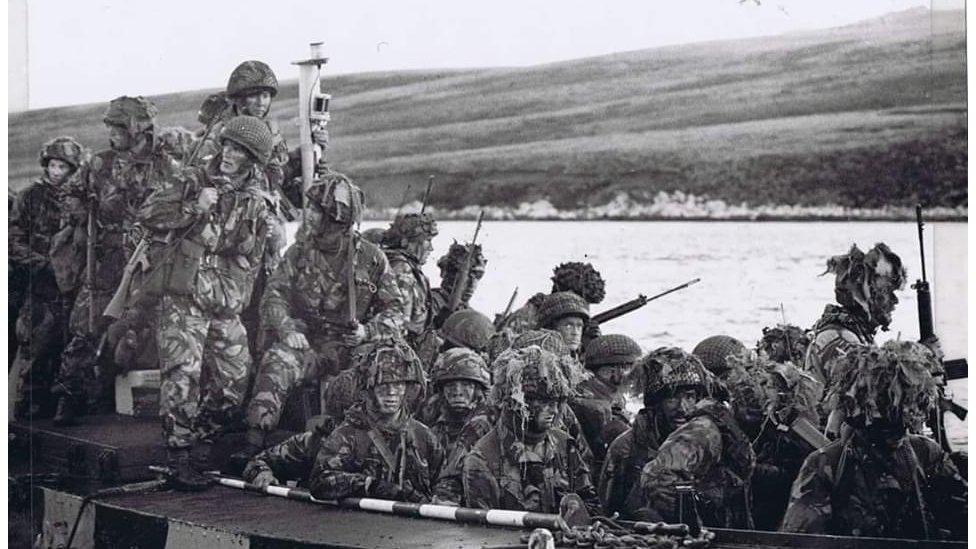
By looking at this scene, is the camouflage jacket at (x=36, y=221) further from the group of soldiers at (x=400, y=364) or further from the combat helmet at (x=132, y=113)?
the combat helmet at (x=132, y=113)

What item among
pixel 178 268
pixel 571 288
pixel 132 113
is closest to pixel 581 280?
pixel 571 288

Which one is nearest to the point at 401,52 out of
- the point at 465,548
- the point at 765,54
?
the point at 765,54

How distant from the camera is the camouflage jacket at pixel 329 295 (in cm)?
1326

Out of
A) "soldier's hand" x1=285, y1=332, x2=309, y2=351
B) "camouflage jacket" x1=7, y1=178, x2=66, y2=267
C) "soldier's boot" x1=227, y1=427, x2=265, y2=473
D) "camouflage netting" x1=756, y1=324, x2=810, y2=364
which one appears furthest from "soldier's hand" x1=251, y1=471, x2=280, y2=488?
"camouflage netting" x1=756, y1=324, x2=810, y2=364

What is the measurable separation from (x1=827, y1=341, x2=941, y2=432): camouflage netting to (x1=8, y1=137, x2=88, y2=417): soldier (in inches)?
190

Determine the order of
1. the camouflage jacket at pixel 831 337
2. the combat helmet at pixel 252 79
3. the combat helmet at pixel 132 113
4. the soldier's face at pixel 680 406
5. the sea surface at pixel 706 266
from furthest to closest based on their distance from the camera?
the combat helmet at pixel 132 113
the combat helmet at pixel 252 79
the sea surface at pixel 706 266
the camouflage jacket at pixel 831 337
the soldier's face at pixel 680 406

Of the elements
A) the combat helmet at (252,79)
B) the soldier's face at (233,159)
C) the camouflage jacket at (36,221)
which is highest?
the combat helmet at (252,79)

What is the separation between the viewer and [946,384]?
39.1 feet

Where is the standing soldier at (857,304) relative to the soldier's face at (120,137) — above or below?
below

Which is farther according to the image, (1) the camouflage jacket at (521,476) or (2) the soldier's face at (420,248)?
(2) the soldier's face at (420,248)

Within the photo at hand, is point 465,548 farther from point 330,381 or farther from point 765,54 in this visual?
point 765,54

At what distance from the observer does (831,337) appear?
1216 cm

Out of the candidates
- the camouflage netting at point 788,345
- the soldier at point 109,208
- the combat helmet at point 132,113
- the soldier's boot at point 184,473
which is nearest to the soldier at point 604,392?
the camouflage netting at point 788,345

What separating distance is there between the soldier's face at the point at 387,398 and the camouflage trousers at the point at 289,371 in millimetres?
995
